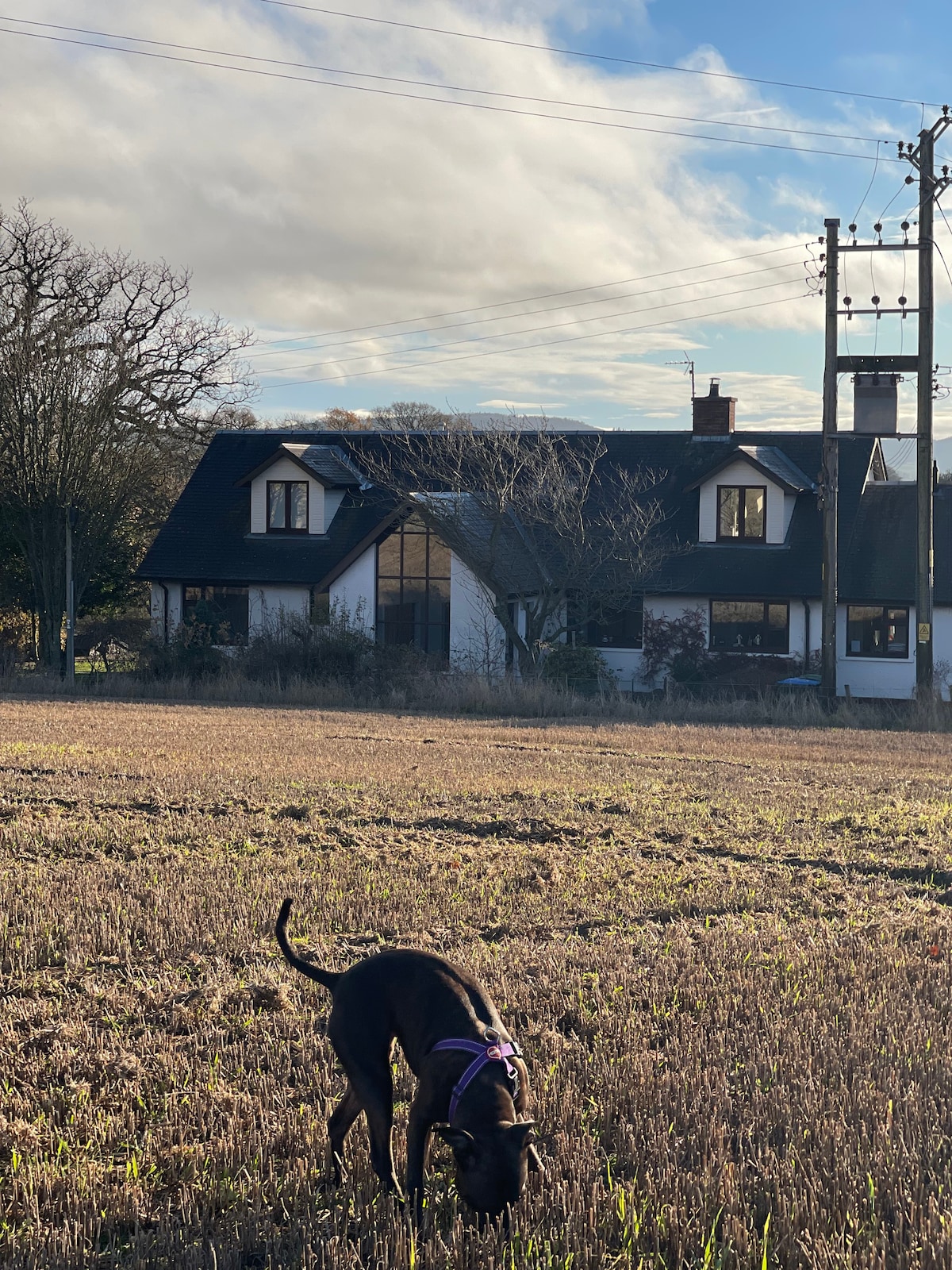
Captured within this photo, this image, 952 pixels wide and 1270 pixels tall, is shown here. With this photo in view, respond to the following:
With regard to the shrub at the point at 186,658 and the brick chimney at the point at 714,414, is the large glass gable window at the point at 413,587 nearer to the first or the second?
the shrub at the point at 186,658

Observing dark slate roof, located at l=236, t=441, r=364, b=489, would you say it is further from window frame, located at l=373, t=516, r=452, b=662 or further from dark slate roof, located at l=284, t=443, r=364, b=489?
window frame, located at l=373, t=516, r=452, b=662

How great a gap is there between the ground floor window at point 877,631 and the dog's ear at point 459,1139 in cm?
3408

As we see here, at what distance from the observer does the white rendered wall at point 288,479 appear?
39.0m

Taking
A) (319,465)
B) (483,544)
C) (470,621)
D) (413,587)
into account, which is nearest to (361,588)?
(413,587)

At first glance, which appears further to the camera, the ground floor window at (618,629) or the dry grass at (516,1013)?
the ground floor window at (618,629)

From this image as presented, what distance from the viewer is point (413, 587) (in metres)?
38.0

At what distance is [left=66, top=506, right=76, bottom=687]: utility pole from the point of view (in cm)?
3538

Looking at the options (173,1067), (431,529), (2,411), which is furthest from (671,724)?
(2,411)

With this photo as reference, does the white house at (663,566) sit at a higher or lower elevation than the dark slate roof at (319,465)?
lower

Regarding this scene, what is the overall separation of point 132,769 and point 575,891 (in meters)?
8.18

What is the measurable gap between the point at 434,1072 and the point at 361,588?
33.3 m

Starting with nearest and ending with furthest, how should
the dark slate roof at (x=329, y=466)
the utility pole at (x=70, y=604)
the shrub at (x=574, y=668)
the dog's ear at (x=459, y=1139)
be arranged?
the dog's ear at (x=459, y=1139) → the shrub at (x=574, y=668) → the utility pole at (x=70, y=604) → the dark slate roof at (x=329, y=466)

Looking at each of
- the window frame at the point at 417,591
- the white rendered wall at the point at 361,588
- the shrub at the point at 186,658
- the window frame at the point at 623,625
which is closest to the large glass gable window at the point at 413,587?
the window frame at the point at 417,591

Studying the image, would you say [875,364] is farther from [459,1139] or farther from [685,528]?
[459,1139]
